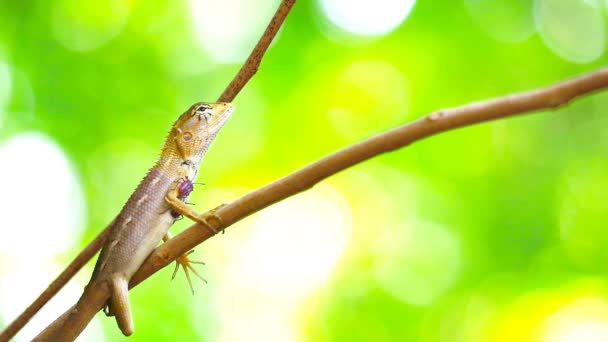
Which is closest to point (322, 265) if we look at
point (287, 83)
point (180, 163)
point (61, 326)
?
point (287, 83)

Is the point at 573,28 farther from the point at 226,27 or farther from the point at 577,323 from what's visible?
the point at 226,27

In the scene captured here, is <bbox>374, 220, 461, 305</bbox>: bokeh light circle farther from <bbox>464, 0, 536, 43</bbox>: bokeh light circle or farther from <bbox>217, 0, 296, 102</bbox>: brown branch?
<bbox>217, 0, 296, 102</bbox>: brown branch

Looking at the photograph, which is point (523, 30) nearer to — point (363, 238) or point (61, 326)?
point (363, 238)

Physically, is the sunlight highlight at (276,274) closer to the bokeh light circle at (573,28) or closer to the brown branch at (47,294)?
the bokeh light circle at (573,28)

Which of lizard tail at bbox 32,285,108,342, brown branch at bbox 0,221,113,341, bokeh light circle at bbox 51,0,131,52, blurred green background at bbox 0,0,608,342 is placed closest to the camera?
lizard tail at bbox 32,285,108,342

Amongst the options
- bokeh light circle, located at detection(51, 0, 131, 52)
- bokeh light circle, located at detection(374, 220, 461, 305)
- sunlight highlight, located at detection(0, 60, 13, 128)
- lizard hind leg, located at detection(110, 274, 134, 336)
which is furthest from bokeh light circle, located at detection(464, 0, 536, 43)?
lizard hind leg, located at detection(110, 274, 134, 336)

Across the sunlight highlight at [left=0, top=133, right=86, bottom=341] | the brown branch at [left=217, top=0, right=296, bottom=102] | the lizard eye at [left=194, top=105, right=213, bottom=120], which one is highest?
the brown branch at [left=217, top=0, right=296, bottom=102]
